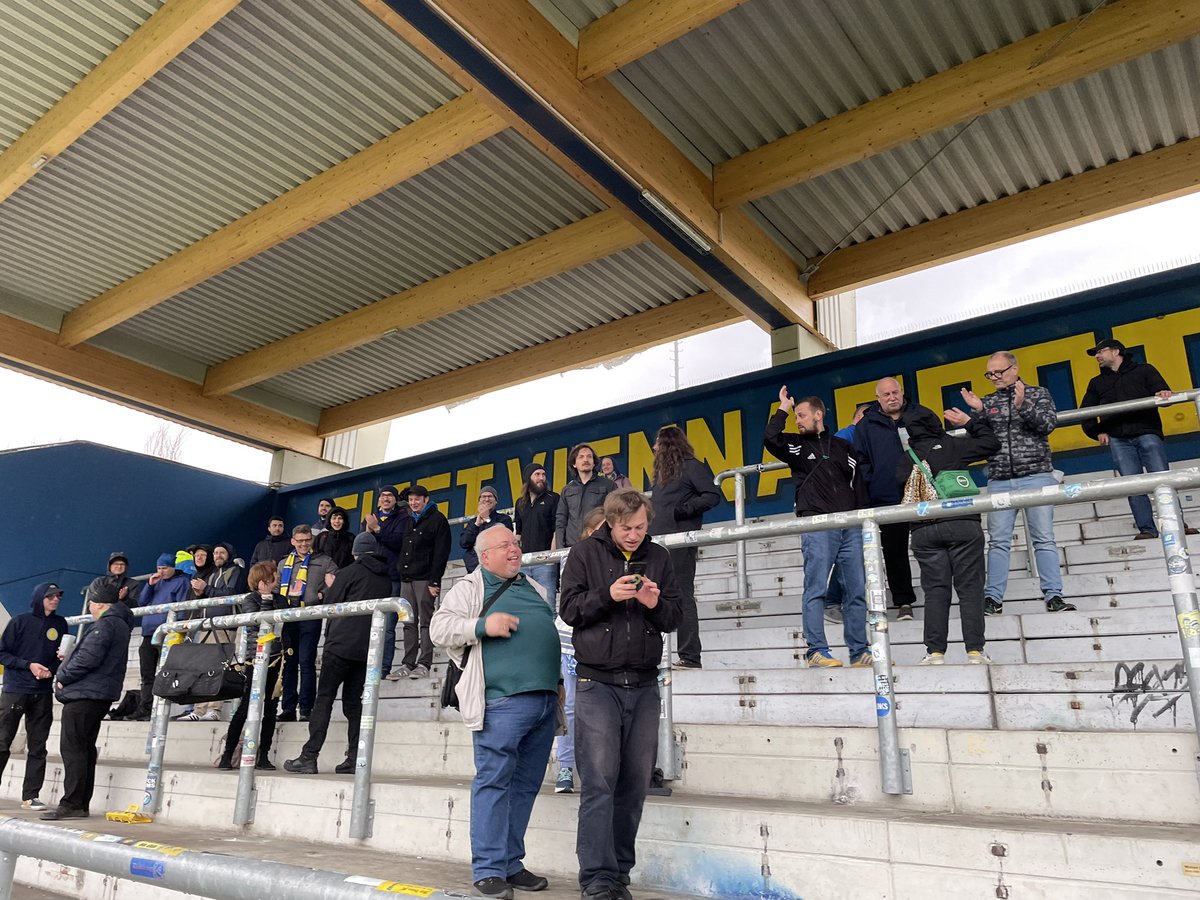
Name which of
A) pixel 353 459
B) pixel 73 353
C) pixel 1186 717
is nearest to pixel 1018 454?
pixel 1186 717

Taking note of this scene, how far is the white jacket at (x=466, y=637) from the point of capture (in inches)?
137

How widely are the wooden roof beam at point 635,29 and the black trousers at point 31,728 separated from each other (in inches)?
261

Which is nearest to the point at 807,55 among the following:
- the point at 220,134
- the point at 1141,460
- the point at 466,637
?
the point at 1141,460

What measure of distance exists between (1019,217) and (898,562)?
608 cm

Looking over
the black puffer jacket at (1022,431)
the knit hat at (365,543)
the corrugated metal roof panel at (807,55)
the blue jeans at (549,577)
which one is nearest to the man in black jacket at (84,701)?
the knit hat at (365,543)

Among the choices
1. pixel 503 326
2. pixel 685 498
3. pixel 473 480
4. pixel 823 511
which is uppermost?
pixel 503 326

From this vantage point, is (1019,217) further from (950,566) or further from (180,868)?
(180,868)

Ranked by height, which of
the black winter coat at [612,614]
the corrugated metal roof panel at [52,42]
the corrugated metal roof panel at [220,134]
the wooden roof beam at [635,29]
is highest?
the corrugated metal roof panel at [52,42]

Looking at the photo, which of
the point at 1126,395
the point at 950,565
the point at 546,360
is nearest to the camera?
the point at 950,565

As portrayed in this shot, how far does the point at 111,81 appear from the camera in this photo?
7574 mm

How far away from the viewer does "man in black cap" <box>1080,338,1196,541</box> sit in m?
6.39

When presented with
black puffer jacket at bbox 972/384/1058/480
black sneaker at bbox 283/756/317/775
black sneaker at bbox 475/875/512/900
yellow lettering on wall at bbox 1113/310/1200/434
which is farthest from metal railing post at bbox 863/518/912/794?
yellow lettering on wall at bbox 1113/310/1200/434

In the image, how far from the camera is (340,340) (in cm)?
1248

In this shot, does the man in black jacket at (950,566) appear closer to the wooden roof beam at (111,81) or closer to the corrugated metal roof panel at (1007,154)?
the corrugated metal roof panel at (1007,154)
